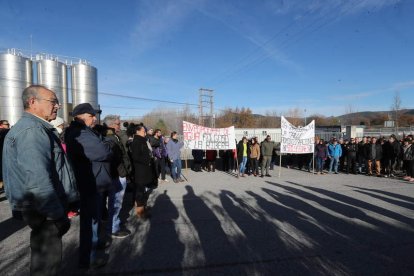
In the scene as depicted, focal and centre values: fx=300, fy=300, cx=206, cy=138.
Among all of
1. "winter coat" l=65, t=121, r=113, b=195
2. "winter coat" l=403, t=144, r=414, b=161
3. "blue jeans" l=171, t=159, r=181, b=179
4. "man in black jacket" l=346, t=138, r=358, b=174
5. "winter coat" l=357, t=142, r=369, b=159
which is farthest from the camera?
"man in black jacket" l=346, t=138, r=358, b=174

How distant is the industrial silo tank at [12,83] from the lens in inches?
1411

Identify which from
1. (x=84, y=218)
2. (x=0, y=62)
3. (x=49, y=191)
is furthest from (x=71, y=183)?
(x=0, y=62)

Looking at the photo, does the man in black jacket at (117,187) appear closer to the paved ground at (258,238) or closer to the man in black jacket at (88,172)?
the paved ground at (258,238)

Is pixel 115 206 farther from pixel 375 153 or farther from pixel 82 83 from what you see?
pixel 82 83

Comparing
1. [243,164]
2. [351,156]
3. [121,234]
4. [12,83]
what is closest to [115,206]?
[121,234]

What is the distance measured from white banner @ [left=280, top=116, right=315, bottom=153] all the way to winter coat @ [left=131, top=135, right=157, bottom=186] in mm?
8977

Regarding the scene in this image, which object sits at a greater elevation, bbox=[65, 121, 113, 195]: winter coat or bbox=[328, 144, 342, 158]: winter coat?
bbox=[65, 121, 113, 195]: winter coat

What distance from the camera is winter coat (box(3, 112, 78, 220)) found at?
2365 millimetres

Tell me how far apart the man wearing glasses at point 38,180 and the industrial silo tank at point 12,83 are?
127ft

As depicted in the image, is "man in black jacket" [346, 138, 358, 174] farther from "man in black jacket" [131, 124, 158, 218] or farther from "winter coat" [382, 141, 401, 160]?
"man in black jacket" [131, 124, 158, 218]

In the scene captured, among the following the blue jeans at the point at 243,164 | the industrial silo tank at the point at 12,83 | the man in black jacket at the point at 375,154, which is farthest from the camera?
the industrial silo tank at the point at 12,83

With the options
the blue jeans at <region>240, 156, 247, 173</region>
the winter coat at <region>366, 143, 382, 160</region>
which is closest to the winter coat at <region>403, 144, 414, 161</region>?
the winter coat at <region>366, 143, 382, 160</region>

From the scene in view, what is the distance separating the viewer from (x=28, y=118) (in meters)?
2.51

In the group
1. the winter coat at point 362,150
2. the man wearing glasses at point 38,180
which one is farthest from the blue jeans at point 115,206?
the winter coat at point 362,150
